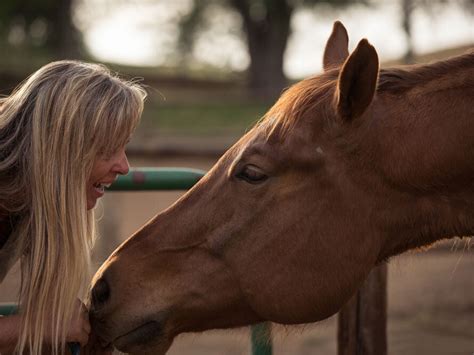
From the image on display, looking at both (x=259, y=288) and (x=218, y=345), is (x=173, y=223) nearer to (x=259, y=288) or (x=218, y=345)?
(x=259, y=288)

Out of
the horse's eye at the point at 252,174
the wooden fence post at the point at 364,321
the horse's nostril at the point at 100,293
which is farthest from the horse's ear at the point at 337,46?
the horse's nostril at the point at 100,293

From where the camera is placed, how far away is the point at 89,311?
2893 mm

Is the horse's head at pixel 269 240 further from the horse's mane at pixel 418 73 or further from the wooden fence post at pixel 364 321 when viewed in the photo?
the wooden fence post at pixel 364 321

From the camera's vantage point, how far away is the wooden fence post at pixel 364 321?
352 centimetres

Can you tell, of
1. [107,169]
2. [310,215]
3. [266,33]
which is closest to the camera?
[310,215]

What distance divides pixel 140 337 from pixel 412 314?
18.3 feet

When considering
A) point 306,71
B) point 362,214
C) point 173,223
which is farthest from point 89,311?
point 306,71

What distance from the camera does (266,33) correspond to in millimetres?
28453

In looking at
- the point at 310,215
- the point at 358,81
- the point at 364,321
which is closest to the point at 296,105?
the point at 358,81

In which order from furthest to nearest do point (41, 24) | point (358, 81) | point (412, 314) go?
point (41, 24), point (412, 314), point (358, 81)

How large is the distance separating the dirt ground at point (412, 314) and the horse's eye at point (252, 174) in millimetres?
773

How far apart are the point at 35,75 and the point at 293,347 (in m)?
4.40

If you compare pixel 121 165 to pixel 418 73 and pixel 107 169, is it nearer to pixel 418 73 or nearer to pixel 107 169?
pixel 107 169

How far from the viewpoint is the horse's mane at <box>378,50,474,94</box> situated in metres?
2.87
